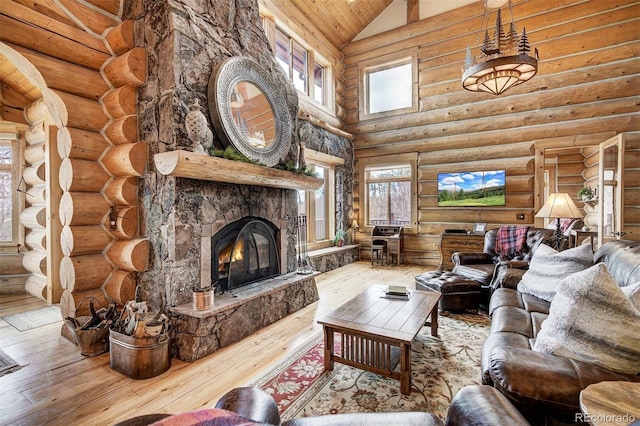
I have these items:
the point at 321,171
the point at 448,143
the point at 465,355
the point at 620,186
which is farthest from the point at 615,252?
the point at 321,171

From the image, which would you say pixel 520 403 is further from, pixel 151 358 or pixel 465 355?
pixel 151 358

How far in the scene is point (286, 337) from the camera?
2.98 metres

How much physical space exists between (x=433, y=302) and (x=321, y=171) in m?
4.51

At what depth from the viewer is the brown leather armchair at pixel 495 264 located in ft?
10.8

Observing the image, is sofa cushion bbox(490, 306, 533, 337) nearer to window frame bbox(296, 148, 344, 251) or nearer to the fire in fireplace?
→ the fire in fireplace

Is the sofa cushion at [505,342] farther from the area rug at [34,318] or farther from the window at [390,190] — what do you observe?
the window at [390,190]

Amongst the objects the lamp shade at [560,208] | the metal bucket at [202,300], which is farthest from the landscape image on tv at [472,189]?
the metal bucket at [202,300]

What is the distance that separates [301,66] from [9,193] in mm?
5488

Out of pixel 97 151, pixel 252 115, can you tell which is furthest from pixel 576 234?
pixel 97 151

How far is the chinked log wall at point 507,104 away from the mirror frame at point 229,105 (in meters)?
3.76

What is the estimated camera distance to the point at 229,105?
3148 millimetres

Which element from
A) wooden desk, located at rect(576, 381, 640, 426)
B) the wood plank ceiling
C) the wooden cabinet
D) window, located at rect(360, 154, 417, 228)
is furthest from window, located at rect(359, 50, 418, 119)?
wooden desk, located at rect(576, 381, 640, 426)

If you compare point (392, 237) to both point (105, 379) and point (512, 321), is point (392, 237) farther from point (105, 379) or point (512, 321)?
point (105, 379)

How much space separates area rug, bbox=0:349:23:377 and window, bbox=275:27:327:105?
516 centimetres
